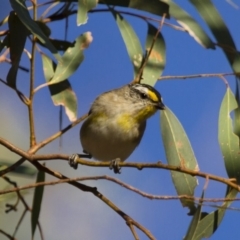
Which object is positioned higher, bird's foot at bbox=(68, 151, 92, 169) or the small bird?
the small bird

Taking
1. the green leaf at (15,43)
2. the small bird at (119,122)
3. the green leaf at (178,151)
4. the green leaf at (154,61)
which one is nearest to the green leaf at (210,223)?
the green leaf at (178,151)

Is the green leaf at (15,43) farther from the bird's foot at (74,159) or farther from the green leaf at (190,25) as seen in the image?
the green leaf at (190,25)

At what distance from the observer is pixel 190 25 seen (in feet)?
7.13

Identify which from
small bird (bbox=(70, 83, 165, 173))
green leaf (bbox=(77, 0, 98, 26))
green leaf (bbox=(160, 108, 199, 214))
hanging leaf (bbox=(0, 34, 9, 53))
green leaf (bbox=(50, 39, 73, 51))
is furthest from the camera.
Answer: small bird (bbox=(70, 83, 165, 173))

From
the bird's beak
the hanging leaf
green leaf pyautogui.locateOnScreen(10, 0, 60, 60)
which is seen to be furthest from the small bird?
green leaf pyautogui.locateOnScreen(10, 0, 60, 60)

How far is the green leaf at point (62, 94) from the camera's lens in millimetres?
2203

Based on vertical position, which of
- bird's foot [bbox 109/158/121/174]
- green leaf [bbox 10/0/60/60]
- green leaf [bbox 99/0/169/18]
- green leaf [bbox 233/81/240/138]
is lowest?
bird's foot [bbox 109/158/121/174]

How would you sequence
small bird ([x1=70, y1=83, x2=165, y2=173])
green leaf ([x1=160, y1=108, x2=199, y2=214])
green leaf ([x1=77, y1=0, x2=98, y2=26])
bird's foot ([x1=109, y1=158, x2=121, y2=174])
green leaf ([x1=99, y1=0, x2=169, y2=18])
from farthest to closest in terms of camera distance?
1. small bird ([x1=70, y1=83, x2=165, y2=173])
2. green leaf ([x1=99, y1=0, x2=169, y2=18])
3. green leaf ([x1=160, y1=108, x2=199, y2=214])
4. green leaf ([x1=77, y1=0, x2=98, y2=26])
5. bird's foot ([x1=109, y1=158, x2=121, y2=174])

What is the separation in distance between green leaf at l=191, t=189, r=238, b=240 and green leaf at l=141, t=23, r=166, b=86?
493 mm

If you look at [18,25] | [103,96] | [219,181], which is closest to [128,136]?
[103,96]

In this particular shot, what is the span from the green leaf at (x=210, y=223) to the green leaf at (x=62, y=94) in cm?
59

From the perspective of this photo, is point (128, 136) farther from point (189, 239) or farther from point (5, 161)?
point (189, 239)

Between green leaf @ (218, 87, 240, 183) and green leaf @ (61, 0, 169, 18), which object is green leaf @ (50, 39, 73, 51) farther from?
green leaf @ (218, 87, 240, 183)

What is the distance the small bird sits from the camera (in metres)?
2.46
